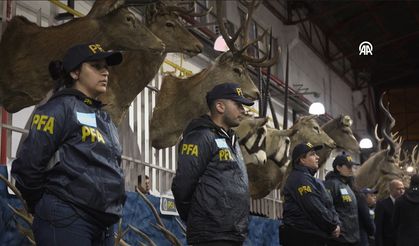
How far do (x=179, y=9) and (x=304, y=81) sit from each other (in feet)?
40.5

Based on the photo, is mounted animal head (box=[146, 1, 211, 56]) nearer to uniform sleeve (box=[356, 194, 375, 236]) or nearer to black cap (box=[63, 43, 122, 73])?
uniform sleeve (box=[356, 194, 375, 236])

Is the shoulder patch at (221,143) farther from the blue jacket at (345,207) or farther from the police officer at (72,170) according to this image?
the blue jacket at (345,207)

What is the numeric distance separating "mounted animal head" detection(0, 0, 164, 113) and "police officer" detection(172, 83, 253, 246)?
5.65 feet

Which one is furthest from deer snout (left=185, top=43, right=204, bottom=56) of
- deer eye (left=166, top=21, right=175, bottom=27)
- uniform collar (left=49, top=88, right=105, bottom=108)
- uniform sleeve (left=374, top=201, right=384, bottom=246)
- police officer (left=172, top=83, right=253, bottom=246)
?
uniform collar (left=49, top=88, right=105, bottom=108)

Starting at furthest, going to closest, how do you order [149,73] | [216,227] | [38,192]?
[149,73]
[216,227]
[38,192]

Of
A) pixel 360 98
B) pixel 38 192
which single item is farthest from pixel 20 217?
pixel 360 98

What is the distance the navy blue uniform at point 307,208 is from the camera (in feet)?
20.7

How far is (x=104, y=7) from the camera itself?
5.96 m

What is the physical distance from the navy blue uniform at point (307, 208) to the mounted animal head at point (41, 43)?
1882mm

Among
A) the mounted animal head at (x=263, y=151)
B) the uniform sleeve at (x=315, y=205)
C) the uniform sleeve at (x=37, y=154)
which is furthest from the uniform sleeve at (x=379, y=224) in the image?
the uniform sleeve at (x=37, y=154)

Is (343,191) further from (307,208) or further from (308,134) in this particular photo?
(308,134)

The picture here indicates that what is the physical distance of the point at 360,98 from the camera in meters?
25.9

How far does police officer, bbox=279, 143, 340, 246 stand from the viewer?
633 cm

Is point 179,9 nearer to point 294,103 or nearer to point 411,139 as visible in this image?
point 294,103
